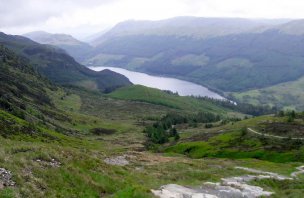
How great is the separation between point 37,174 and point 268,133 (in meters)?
108

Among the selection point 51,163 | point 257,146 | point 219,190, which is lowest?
point 257,146

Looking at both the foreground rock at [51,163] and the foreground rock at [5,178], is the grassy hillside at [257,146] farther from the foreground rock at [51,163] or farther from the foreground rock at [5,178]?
the foreground rock at [5,178]

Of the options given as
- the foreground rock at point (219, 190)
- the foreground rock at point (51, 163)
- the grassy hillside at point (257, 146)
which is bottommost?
the grassy hillside at point (257, 146)

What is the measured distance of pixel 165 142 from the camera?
17188 centimetres

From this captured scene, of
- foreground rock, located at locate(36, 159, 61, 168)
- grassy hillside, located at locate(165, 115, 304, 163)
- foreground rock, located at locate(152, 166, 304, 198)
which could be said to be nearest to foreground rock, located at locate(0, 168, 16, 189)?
foreground rock, located at locate(36, 159, 61, 168)

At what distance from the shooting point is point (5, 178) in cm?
2509

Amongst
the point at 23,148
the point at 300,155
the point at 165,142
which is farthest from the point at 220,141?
the point at 23,148

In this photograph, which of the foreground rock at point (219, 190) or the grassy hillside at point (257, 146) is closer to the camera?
the foreground rock at point (219, 190)

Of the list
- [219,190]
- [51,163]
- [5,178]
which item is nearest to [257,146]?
[219,190]

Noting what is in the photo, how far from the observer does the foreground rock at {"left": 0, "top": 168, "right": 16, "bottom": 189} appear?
79.6 ft

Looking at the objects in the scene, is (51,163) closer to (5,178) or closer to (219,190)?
(5,178)

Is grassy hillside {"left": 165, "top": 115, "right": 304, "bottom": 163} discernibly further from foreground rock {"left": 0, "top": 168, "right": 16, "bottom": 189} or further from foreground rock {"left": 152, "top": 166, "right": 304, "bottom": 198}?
foreground rock {"left": 0, "top": 168, "right": 16, "bottom": 189}

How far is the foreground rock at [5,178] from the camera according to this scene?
79.6 feet

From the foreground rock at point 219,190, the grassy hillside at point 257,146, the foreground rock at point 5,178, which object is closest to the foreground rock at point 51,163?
the foreground rock at point 5,178
